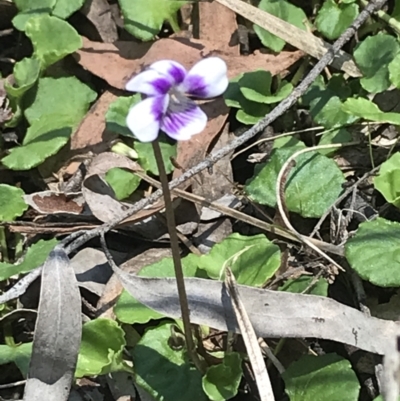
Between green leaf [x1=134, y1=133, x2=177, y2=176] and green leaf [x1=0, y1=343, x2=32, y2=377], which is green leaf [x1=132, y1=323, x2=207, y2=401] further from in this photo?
green leaf [x1=134, y1=133, x2=177, y2=176]

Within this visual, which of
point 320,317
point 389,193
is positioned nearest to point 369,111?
point 389,193

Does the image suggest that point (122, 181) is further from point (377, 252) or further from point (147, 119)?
point (147, 119)

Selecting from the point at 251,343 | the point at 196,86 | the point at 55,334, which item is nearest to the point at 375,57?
the point at 251,343

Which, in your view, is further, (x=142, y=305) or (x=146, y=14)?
(x=146, y=14)

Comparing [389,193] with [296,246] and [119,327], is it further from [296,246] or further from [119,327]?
[119,327]

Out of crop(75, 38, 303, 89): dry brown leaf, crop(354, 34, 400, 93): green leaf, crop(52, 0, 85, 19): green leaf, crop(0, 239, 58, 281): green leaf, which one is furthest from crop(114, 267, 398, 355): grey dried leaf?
crop(52, 0, 85, 19): green leaf
